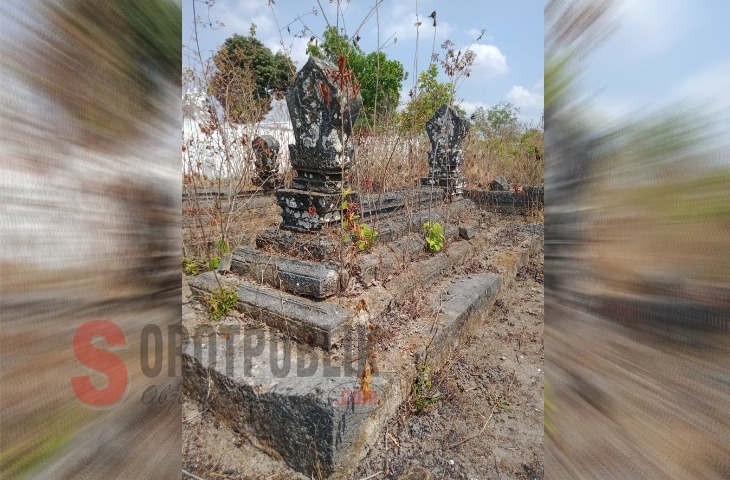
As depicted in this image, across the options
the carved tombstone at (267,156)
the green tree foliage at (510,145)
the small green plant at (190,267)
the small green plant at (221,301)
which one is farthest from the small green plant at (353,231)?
the green tree foliage at (510,145)

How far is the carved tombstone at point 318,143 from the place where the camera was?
113 inches

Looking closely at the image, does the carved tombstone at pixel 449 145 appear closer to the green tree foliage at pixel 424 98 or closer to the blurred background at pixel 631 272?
the green tree foliage at pixel 424 98

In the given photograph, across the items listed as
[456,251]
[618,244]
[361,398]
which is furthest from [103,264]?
[456,251]

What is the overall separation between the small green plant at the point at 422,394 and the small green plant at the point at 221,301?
4.44 ft

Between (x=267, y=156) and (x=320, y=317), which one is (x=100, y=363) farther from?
(x=267, y=156)

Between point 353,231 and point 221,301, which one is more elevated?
point 353,231

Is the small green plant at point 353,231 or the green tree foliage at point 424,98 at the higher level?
the green tree foliage at point 424,98

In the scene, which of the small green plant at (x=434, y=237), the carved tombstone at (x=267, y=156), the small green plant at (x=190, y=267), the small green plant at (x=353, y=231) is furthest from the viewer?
the carved tombstone at (x=267, y=156)

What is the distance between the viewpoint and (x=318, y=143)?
3.04 m

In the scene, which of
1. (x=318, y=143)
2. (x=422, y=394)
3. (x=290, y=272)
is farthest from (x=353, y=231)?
(x=422, y=394)

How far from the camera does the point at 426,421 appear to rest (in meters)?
2.26

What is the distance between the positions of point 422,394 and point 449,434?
0.26 m

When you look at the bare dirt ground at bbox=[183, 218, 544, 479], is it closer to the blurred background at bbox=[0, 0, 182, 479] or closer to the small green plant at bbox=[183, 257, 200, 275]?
the small green plant at bbox=[183, 257, 200, 275]

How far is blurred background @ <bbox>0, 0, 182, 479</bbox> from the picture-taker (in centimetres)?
24
